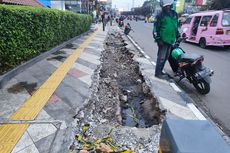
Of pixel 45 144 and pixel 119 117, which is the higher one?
pixel 45 144

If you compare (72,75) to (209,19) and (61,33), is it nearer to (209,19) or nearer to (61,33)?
(61,33)

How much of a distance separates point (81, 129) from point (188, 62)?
3515 millimetres

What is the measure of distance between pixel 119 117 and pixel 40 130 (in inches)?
65.2

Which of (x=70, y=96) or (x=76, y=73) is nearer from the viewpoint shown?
(x=70, y=96)

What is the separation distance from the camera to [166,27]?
6434 millimetres

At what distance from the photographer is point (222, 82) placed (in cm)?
707

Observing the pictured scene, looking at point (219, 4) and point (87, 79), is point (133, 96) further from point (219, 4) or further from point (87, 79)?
point (219, 4)

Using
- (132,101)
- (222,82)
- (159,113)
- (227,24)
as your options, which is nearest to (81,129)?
(159,113)

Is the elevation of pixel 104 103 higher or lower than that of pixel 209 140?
lower

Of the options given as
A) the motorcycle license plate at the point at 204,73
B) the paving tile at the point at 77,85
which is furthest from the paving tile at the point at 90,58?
the motorcycle license plate at the point at 204,73

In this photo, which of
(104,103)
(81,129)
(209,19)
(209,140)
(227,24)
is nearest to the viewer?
(209,140)

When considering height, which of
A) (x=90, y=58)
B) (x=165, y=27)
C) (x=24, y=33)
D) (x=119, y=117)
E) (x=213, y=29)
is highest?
(x=165, y=27)

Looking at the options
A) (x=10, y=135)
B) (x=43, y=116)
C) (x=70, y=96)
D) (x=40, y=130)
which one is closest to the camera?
(x=10, y=135)

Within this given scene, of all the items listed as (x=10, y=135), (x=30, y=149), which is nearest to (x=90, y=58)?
(x=10, y=135)
